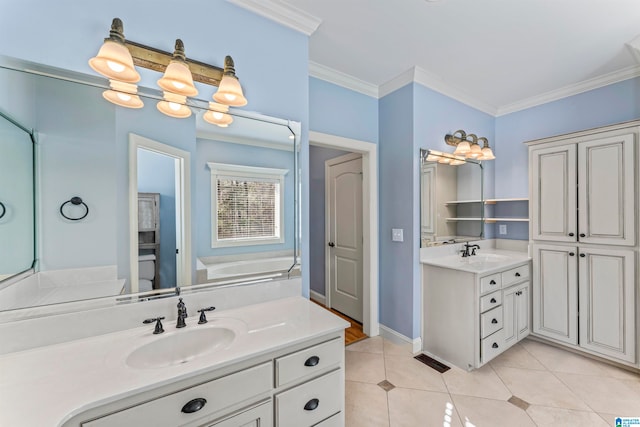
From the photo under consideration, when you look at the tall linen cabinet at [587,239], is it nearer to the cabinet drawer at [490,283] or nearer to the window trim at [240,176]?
the cabinet drawer at [490,283]

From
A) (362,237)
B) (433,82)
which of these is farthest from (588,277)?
(433,82)

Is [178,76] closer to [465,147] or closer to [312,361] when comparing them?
[312,361]

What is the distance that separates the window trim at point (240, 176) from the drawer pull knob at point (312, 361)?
29.4 inches

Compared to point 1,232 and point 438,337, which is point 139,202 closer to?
point 1,232

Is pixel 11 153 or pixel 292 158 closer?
pixel 11 153

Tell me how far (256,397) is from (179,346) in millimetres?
449

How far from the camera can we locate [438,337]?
2377 mm

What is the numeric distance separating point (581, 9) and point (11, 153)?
317 centimetres

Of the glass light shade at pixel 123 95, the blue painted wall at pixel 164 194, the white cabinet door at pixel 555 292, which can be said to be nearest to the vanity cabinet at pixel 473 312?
the white cabinet door at pixel 555 292

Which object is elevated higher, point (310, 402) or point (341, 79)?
point (341, 79)

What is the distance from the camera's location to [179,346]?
1246 mm

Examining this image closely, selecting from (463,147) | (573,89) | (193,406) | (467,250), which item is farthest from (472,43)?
(193,406)

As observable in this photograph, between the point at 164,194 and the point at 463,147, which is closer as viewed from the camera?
the point at 164,194

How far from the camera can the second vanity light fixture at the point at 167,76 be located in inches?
45.9
